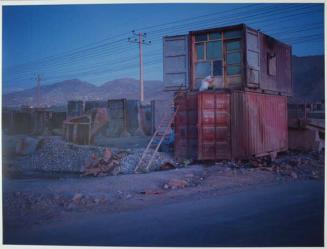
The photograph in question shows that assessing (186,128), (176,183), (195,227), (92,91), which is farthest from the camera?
(92,91)

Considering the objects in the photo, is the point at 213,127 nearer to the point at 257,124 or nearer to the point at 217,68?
the point at 257,124

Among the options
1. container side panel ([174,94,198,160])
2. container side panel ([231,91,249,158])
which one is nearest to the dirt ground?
container side panel ([231,91,249,158])

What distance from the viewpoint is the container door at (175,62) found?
43.5 ft

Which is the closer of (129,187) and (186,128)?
(129,187)

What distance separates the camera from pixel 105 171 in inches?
430

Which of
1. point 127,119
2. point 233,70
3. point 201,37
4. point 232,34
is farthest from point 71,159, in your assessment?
point 127,119

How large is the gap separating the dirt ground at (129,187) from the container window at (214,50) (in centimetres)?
Result: 372

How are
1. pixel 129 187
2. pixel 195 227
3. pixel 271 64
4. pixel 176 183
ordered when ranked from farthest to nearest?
pixel 271 64, pixel 176 183, pixel 129 187, pixel 195 227

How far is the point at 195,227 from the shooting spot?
6.54m

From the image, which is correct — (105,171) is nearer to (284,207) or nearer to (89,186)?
(89,186)

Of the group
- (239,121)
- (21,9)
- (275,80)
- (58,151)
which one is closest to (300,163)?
(239,121)

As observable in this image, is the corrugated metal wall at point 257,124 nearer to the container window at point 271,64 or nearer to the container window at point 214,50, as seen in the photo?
the container window at point 271,64

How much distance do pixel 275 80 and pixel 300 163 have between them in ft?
13.6

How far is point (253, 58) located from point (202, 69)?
5.86 feet
